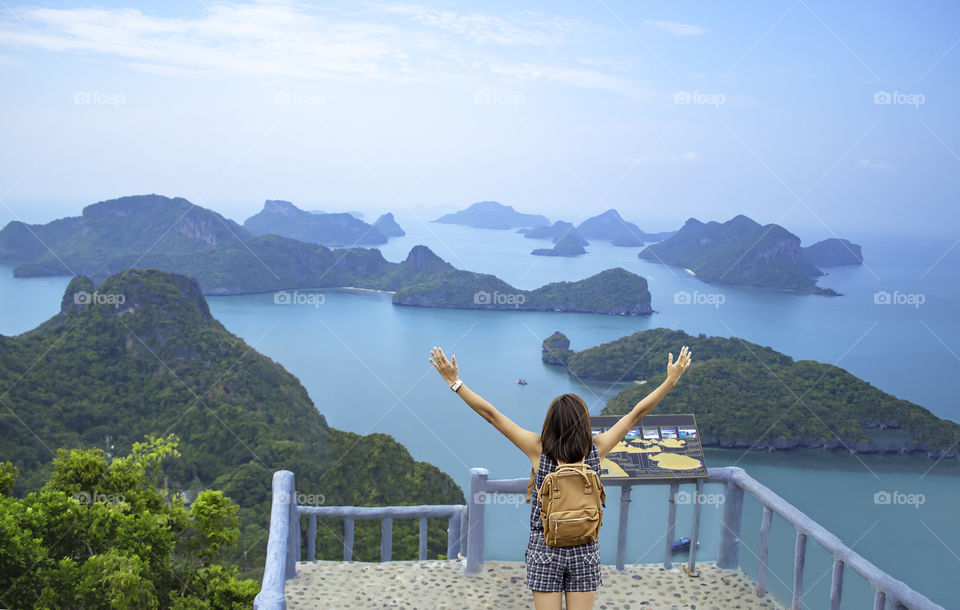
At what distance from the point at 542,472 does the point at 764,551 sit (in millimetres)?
1902

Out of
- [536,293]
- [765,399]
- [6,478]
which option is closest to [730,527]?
[6,478]

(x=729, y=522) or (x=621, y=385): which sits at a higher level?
(x=729, y=522)

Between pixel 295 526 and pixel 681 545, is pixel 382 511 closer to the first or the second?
pixel 295 526

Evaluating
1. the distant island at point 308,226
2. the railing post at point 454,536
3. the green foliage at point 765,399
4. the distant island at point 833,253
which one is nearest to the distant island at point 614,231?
the distant island at point 833,253

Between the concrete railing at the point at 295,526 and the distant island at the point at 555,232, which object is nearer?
the concrete railing at the point at 295,526

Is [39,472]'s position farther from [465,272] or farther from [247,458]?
[465,272]

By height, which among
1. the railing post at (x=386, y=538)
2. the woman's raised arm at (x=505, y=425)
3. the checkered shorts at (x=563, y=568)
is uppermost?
the woman's raised arm at (x=505, y=425)

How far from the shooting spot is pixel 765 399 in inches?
1529

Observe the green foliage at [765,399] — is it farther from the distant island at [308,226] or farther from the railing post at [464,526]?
the distant island at [308,226]

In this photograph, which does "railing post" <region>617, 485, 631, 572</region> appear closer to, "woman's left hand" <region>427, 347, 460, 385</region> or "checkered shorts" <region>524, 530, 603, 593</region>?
"checkered shorts" <region>524, 530, 603, 593</region>

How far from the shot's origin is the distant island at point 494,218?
4427 inches

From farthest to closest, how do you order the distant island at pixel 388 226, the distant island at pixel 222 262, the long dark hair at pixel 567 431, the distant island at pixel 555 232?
1. the distant island at pixel 388 226
2. the distant island at pixel 555 232
3. the distant island at pixel 222 262
4. the long dark hair at pixel 567 431

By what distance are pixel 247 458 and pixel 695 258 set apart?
2387 inches

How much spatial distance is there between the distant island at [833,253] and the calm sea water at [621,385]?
1.33 m
